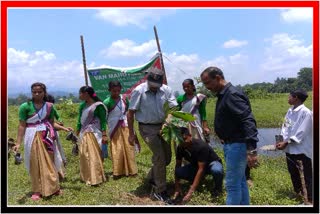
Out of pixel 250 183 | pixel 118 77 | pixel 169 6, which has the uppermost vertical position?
pixel 169 6

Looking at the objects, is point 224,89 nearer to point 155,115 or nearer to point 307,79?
point 155,115

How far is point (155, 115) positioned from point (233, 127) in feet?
5.06

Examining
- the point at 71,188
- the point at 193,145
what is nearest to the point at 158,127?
the point at 193,145

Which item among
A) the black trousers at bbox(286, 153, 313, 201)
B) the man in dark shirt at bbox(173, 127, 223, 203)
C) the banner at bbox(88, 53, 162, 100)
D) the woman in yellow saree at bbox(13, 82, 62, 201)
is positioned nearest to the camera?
the black trousers at bbox(286, 153, 313, 201)

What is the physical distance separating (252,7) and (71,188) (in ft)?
12.9

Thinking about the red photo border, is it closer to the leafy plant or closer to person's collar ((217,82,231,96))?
the leafy plant

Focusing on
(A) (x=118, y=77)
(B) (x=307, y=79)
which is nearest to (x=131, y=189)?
(A) (x=118, y=77)

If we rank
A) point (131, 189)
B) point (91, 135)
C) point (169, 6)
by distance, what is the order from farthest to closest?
point (91, 135), point (131, 189), point (169, 6)

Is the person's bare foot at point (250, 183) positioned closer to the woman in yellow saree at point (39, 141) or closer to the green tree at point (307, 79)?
the green tree at point (307, 79)

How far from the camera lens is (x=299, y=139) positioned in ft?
17.9

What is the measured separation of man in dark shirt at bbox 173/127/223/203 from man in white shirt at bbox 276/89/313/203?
1.00 m

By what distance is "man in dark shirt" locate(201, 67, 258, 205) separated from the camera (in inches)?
163

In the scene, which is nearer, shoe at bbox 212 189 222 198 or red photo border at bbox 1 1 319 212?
red photo border at bbox 1 1 319 212

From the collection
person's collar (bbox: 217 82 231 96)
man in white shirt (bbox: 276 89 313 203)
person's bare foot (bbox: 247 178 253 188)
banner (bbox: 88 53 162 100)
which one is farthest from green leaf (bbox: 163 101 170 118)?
banner (bbox: 88 53 162 100)
